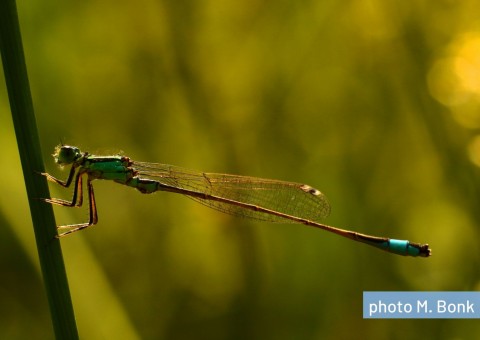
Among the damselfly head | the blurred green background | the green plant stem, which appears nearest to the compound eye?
the damselfly head

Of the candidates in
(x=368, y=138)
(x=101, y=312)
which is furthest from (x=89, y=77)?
(x=368, y=138)

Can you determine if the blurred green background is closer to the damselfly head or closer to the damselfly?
the damselfly

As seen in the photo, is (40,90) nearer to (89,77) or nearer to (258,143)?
(89,77)

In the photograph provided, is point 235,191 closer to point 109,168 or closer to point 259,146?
point 259,146

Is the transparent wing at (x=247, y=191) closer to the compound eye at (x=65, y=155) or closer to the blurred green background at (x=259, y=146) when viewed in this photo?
the blurred green background at (x=259, y=146)

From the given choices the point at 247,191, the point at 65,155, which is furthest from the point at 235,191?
the point at 65,155

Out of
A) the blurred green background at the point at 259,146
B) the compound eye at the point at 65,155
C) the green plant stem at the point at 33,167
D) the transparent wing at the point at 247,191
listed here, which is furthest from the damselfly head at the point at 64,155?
the green plant stem at the point at 33,167

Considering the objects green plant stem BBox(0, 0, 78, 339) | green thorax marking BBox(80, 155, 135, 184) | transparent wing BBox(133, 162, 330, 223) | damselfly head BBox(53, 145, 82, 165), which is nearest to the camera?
green plant stem BBox(0, 0, 78, 339)
